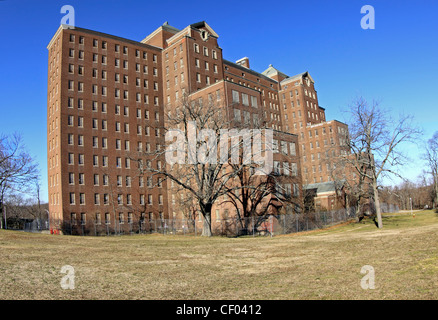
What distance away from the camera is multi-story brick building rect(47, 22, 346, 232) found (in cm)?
5788

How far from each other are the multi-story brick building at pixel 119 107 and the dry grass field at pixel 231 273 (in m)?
33.2

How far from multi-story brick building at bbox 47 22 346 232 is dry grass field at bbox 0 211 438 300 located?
33237mm

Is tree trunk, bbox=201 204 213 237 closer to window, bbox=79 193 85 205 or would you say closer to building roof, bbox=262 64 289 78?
window, bbox=79 193 85 205

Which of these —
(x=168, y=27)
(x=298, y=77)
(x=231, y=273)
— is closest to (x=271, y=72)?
(x=298, y=77)

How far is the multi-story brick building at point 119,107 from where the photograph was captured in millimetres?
57875

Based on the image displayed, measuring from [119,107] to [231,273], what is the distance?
2220 inches

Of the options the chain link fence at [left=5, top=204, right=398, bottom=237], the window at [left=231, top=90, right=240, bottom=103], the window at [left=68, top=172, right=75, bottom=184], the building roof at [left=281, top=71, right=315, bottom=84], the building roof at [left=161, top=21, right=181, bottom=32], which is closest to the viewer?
the chain link fence at [left=5, top=204, right=398, bottom=237]

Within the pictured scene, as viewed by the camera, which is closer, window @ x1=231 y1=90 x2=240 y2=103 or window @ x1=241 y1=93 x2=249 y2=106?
window @ x1=231 y1=90 x2=240 y2=103

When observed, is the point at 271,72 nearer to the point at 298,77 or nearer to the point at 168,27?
the point at 298,77

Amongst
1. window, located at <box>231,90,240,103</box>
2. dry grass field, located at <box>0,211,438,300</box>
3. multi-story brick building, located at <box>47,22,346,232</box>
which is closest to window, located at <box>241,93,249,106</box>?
multi-story brick building, located at <box>47,22,346,232</box>

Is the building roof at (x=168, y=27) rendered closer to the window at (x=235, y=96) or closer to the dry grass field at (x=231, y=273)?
the window at (x=235, y=96)

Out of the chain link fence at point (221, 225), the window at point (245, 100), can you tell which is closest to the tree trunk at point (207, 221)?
the chain link fence at point (221, 225)

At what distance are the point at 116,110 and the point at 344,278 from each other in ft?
195
